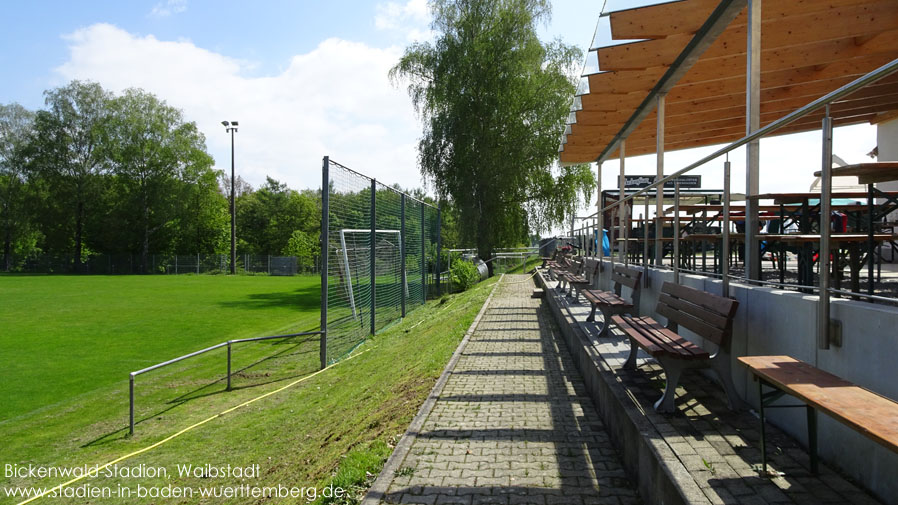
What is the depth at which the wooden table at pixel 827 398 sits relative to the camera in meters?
1.98

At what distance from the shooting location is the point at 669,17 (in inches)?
236

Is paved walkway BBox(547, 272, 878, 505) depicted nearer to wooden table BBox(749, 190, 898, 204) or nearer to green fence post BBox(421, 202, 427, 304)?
wooden table BBox(749, 190, 898, 204)

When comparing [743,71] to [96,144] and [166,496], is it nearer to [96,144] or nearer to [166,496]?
[166,496]

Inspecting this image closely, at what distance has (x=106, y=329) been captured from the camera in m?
15.2

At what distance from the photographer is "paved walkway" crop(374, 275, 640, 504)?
336cm

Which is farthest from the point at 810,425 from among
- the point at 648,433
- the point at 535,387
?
the point at 535,387

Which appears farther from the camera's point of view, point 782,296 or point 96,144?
point 96,144

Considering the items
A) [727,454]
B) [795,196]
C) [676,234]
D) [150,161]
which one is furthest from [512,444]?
[150,161]

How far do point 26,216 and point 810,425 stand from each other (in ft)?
214

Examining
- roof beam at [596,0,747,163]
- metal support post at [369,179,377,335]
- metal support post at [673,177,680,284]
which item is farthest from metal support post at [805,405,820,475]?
metal support post at [369,179,377,335]

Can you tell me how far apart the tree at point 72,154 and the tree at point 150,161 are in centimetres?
151

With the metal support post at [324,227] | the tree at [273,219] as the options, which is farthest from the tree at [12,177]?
the metal support post at [324,227]

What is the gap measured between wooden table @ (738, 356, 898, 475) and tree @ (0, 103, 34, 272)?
63597 millimetres

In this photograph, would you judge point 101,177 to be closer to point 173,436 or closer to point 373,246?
point 373,246
